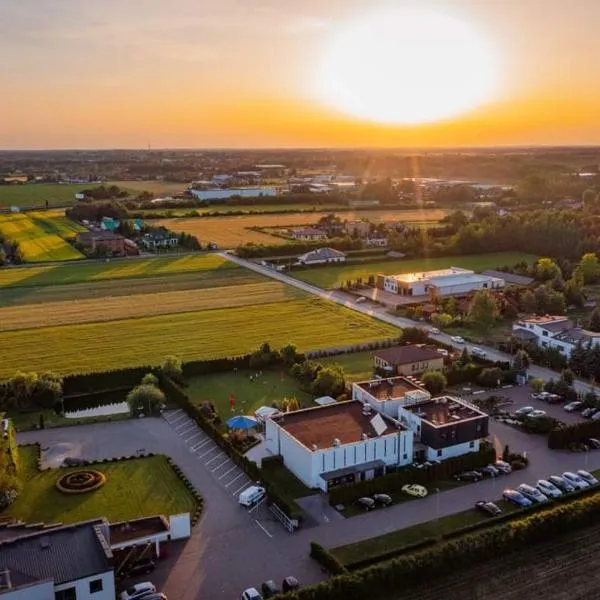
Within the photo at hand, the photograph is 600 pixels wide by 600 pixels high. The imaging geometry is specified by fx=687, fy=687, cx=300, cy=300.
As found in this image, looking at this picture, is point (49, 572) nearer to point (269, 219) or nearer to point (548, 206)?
point (269, 219)

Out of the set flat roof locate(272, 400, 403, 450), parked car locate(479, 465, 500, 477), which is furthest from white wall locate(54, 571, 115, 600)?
parked car locate(479, 465, 500, 477)

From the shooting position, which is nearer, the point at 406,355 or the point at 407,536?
the point at 407,536

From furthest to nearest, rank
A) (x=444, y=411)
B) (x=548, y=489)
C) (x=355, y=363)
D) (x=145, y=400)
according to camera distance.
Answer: (x=355, y=363)
(x=145, y=400)
(x=444, y=411)
(x=548, y=489)

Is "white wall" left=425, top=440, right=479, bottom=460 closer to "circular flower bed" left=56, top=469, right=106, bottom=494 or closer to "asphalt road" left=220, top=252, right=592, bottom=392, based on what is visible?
"asphalt road" left=220, top=252, right=592, bottom=392

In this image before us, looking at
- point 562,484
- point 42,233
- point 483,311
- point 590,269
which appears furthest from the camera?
point 42,233

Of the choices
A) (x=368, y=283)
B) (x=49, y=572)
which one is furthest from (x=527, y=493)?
(x=368, y=283)

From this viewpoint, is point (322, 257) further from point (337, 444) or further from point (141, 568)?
point (141, 568)

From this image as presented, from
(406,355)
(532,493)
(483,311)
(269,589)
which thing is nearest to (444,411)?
(532,493)

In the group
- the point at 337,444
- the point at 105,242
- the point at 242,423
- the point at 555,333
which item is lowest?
the point at 242,423
